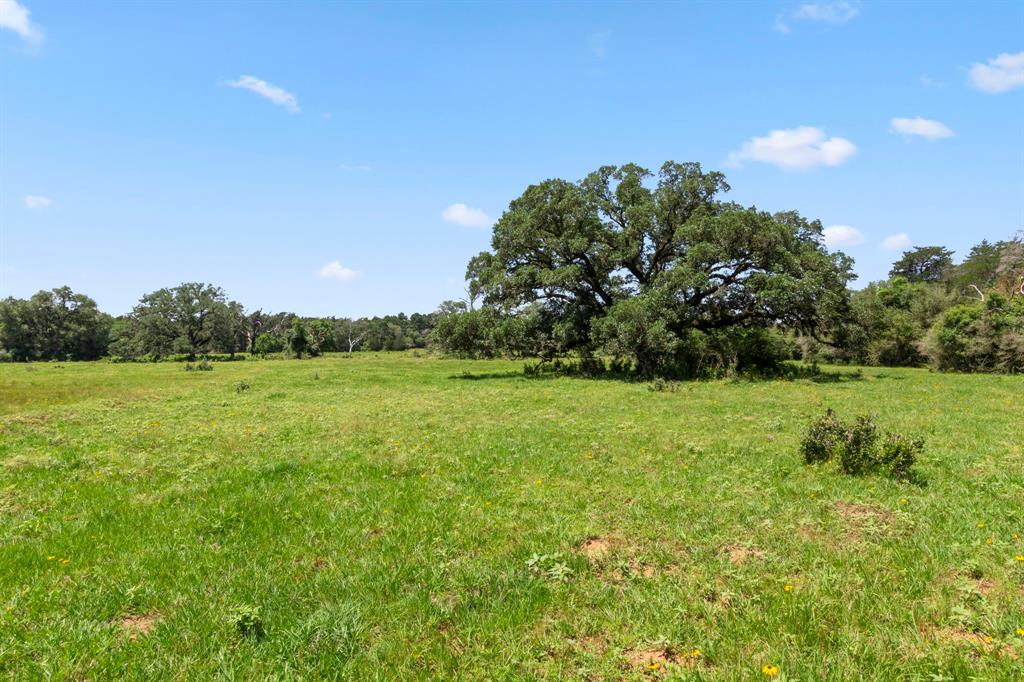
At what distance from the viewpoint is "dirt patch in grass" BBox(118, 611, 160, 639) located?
5.41 meters

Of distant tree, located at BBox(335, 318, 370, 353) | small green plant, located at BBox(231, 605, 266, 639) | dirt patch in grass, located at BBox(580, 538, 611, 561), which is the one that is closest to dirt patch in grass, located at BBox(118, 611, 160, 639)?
small green plant, located at BBox(231, 605, 266, 639)

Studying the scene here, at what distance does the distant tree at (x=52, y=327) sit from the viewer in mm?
81750

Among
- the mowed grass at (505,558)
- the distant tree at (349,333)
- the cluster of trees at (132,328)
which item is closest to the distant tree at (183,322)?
the cluster of trees at (132,328)

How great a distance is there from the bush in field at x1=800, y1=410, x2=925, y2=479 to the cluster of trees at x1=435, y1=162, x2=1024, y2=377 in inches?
825

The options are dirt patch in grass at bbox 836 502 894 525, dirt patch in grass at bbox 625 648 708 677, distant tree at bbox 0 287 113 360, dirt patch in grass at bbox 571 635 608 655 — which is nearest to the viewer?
dirt patch in grass at bbox 625 648 708 677

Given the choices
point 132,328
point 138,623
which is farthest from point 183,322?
point 138,623

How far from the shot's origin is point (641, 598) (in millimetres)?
5824

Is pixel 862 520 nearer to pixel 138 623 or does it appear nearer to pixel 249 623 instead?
pixel 249 623

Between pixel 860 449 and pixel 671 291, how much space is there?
24.4 m

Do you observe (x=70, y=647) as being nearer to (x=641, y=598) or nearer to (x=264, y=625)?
(x=264, y=625)

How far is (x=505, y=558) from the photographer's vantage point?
700 centimetres

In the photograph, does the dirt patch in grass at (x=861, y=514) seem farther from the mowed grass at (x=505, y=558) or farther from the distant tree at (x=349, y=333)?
the distant tree at (x=349, y=333)

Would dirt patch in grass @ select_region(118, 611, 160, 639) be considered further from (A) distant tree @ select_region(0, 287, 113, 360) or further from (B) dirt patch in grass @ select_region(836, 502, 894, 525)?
(A) distant tree @ select_region(0, 287, 113, 360)

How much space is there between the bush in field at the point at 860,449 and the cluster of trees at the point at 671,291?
2097 cm
